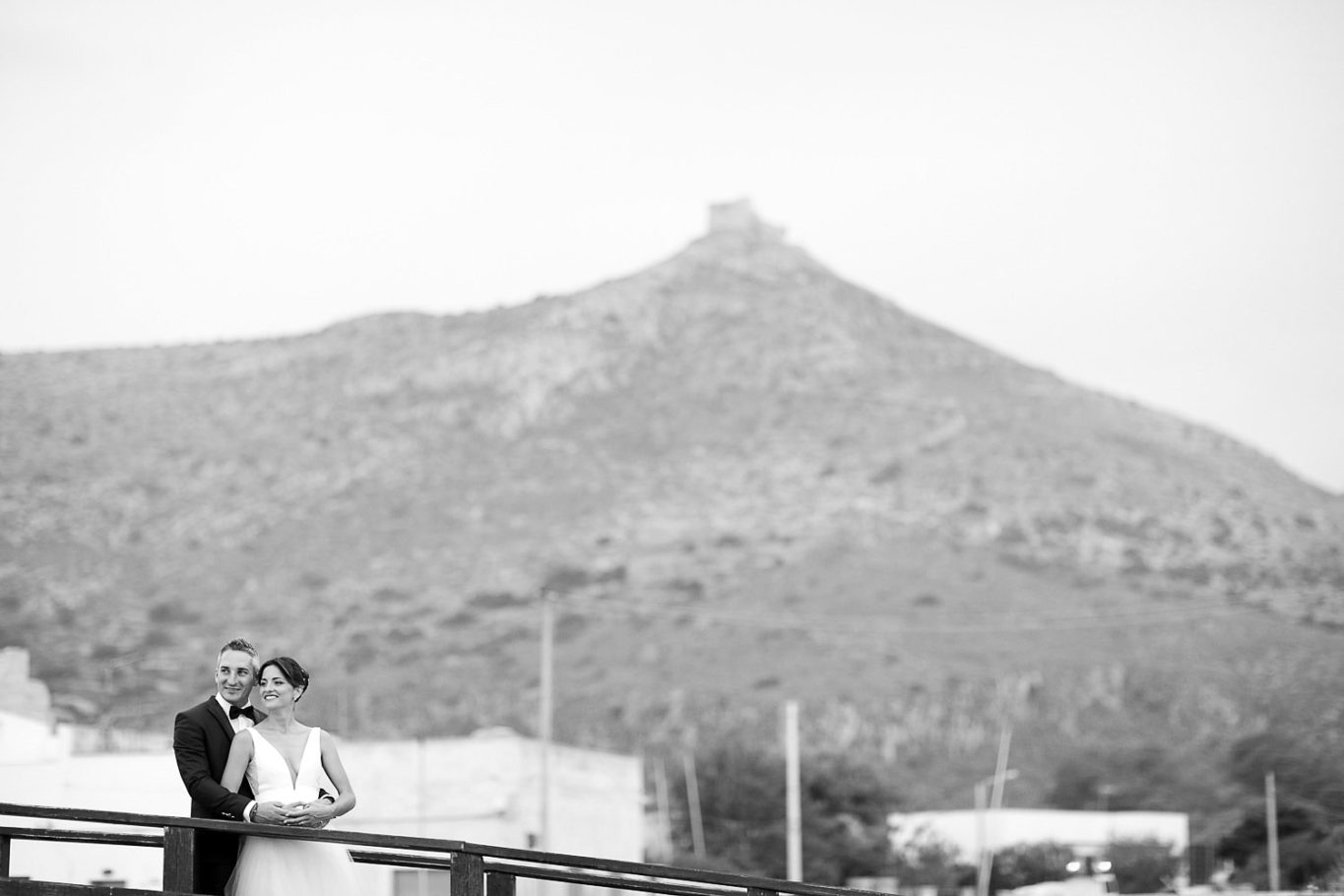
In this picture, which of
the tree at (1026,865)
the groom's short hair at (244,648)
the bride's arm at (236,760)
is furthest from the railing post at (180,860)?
the tree at (1026,865)

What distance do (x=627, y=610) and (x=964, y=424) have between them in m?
46.2

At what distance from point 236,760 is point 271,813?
323mm

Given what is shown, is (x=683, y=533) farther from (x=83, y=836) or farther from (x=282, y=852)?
(x=282, y=852)

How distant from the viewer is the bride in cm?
1016

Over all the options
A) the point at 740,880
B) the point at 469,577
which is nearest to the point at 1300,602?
the point at 469,577

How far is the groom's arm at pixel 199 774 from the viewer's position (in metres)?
10.1

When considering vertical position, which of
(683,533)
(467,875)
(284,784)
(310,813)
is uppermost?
(683,533)

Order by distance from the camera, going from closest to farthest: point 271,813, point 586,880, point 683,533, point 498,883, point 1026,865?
point 271,813, point 498,883, point 586,880, point 1026,865, point 683,533

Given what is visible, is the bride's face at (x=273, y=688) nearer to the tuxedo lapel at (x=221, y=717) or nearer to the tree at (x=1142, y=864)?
the tuxedo lapel at (x=221, y=717)

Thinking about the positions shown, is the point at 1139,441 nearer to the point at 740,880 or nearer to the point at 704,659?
the point at 704,659

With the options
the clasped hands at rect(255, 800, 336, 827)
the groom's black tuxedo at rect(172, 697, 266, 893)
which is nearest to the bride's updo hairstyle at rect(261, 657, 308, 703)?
the groom's black tuxedo at rect(172, 697, 266, 893)

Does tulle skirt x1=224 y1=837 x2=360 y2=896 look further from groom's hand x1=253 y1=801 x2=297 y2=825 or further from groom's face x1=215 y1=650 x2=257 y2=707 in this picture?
groom's face x1=215 y1=650 x2=257 y2=707

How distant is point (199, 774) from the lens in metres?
10.2

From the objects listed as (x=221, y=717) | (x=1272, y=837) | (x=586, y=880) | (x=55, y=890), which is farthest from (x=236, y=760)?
(x=1272, y=837)
